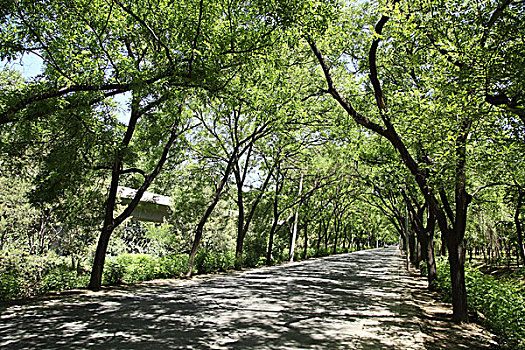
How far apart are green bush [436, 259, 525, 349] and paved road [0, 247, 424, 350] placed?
1.35 metres

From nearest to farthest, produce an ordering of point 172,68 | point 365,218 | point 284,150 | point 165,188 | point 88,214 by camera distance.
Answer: point 172,68 → point 88,214 → point 165,188 → point 284,150 → point 365,218

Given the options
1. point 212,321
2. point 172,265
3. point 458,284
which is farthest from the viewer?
point 172,265

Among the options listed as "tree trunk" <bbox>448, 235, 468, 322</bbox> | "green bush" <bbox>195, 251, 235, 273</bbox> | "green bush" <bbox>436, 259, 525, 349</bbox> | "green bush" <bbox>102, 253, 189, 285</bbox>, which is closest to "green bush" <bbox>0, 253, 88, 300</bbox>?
"green bush" <bbox>102, 253, 189, 285</bbox>

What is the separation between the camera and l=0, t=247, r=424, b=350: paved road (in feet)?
18.3

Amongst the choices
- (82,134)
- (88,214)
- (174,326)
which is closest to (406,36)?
(82,134)

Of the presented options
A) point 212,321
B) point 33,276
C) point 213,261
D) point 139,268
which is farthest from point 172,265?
point 212,321

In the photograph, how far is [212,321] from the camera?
7117 mm

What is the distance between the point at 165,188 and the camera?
16.3m

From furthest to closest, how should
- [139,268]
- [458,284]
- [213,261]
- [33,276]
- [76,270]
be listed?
[213,261]
[139,268]
[76,270]
[33,276]
[458,284]

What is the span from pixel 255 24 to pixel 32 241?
9.09m

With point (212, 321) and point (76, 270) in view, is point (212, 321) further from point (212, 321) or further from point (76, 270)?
point (76, 270)

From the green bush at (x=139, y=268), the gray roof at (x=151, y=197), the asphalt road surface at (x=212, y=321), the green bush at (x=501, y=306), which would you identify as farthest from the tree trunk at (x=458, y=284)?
the gray roof at (x=151, y=197)

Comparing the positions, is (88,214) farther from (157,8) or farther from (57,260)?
(157,8)

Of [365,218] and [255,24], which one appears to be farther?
[365,218]
